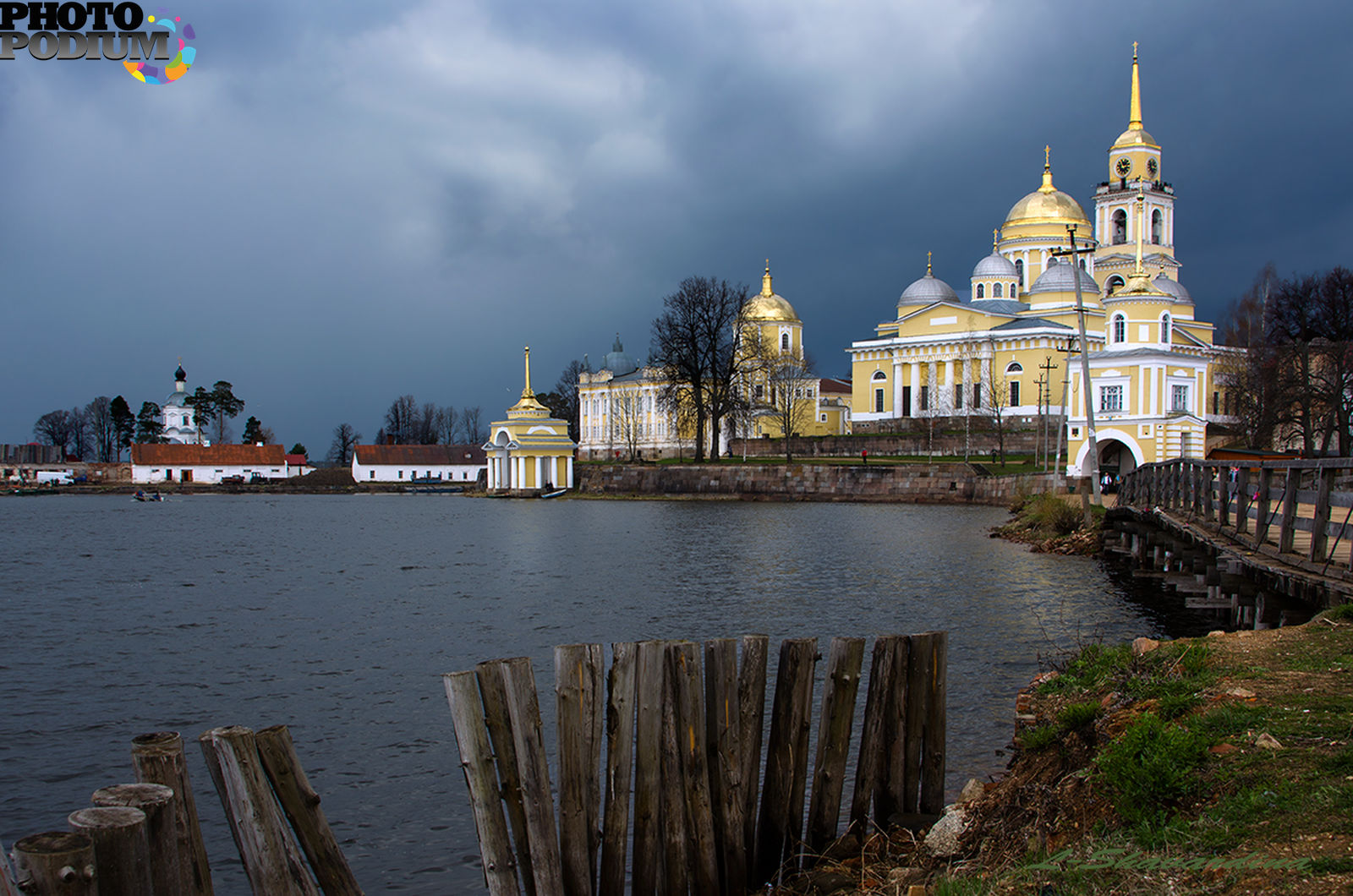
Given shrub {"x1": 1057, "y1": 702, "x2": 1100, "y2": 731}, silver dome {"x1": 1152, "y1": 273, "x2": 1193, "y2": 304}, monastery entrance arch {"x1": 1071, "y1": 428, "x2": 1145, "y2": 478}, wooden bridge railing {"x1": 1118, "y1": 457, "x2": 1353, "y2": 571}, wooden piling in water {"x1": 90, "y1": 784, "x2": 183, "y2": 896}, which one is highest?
silver dome {"x1": 1152, "y1": 273, "x2": 1193, "y2": 304}

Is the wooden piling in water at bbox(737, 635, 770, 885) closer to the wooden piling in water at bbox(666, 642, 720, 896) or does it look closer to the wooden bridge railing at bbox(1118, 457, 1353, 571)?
the wooden piling in water at bbox(666, 642, 720, 896)

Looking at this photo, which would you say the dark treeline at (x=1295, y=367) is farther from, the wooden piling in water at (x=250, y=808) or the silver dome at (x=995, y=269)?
A: the wooden piling in water at (x=250, y=808)

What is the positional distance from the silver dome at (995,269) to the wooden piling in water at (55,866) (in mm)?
97425

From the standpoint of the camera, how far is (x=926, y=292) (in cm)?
9638

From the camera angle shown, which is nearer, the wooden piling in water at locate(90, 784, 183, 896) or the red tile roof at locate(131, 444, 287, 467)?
the wooden piling in water at locate(90, 784, 183, 896)

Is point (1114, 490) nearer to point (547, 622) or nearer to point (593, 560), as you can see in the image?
point (593, 560)

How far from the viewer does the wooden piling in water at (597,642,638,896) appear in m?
7.00

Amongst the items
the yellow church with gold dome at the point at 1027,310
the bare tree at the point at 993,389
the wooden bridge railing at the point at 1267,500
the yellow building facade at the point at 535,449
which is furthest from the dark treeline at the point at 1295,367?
the yellow building facade at the point at 535,449

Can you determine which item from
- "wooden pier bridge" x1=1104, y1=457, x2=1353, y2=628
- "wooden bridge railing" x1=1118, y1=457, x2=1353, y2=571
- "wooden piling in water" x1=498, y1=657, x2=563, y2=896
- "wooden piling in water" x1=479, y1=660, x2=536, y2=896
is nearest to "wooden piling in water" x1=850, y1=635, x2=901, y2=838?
"wooden piling in water" x1=498, y1=657, x2=563, y2=896

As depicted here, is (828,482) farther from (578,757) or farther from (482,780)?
(482,780)

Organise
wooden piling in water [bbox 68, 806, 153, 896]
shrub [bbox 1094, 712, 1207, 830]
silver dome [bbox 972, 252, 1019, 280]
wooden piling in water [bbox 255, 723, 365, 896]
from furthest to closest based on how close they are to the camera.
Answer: silver dome [bbox 972, 252, 1019, 280] < shrub [bbox 1094, 712, 1207, 830] < wooden piling in water [bbox 255, 723, 365, 896] < wooden piling in water [bbox 68, 806, 153, 896]

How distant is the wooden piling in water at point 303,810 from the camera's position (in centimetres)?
580

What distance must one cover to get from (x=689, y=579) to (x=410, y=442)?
137 m

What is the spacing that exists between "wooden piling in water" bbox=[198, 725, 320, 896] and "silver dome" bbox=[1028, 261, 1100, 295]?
89.7 metres
